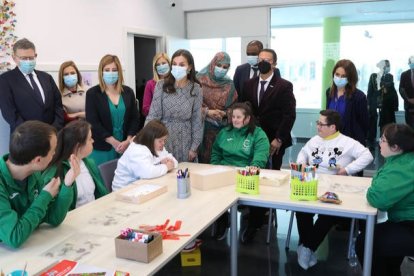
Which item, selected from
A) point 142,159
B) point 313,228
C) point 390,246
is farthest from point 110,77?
point 390,246

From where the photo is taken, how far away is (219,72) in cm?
344

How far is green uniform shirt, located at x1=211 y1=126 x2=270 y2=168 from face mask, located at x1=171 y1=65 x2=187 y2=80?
1.77 ft

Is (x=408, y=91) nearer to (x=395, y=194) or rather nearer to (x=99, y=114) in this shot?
(x=395, y=194)

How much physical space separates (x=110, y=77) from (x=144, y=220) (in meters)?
1.72

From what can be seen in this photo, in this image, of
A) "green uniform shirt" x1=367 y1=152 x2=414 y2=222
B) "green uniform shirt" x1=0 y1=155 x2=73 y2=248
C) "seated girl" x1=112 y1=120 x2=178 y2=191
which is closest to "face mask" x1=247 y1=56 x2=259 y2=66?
"seated girl" x1=112 y1=120 x2=178 y2=191

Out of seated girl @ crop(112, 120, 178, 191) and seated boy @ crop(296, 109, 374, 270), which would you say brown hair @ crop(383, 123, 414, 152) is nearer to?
seated boy @ crop(296, 109, 374, 270)

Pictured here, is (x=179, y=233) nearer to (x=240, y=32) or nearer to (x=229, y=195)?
(x=229, y=195)

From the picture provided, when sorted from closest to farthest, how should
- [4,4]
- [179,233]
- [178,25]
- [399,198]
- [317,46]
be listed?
1. [179,233]
2. [399,198]
3. [4,4]
4. [317,46]
5. [178,25]

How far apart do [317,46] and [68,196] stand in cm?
456

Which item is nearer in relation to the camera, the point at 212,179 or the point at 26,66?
the point at 212,179

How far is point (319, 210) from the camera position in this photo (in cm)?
210

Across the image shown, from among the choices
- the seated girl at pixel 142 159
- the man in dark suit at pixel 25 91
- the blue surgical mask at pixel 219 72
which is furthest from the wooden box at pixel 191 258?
the man in dark suit at pixel 25 91

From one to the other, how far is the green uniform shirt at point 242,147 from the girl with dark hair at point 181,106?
206 millimetres

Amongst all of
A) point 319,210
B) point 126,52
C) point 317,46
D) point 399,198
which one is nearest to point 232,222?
point 319,210
